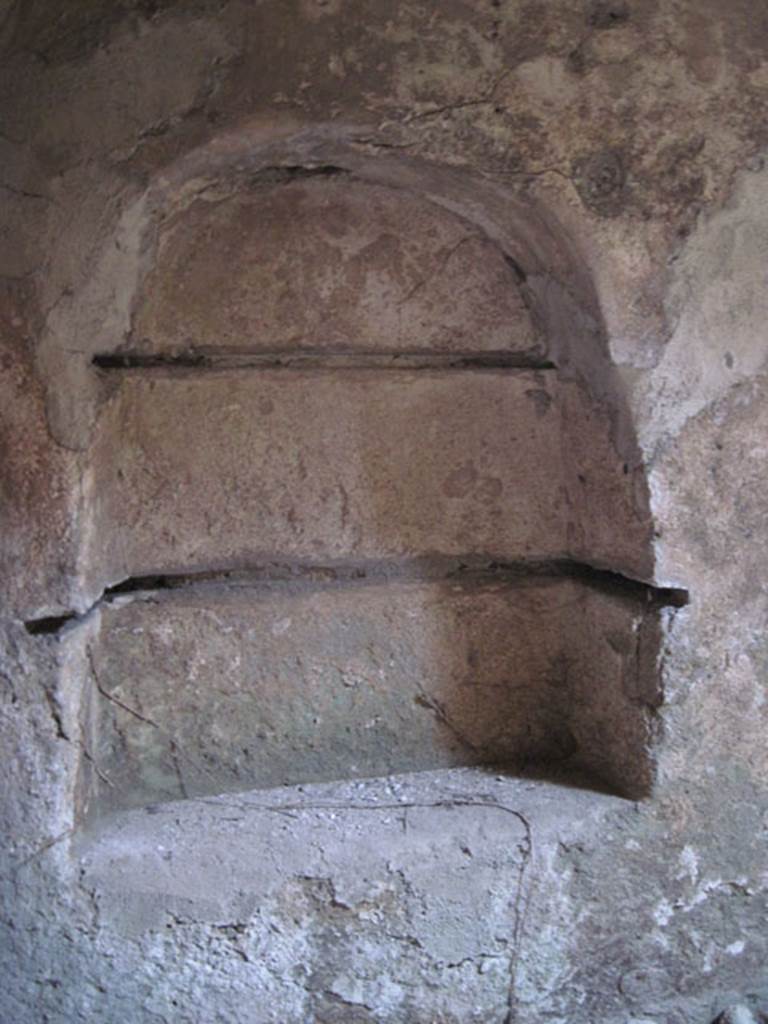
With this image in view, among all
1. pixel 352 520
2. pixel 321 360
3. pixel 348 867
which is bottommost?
pixel 348 867

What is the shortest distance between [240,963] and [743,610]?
1.14 meters

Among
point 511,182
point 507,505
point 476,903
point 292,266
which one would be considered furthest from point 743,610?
point 292,266

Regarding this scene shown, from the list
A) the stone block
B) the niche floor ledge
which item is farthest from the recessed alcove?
the niche floor ledge

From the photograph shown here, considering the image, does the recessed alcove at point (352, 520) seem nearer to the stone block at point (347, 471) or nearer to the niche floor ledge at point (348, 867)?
the stone block at point (347, 471)

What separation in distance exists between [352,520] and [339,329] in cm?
40

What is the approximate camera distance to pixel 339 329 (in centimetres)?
191

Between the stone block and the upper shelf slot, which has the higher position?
the upper shelf slot

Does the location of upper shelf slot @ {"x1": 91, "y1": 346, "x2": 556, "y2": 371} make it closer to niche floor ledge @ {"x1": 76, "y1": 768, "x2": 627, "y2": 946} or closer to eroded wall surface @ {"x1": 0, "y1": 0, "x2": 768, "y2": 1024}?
eroded wall surface @ {"x1": 0, "y1": 0, "x2": 768, "y2": 1024}

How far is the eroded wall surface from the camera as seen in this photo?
1.56 m

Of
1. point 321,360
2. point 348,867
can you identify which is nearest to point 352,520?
point 321,360

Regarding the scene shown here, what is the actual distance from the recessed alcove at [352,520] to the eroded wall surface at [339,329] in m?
0.04

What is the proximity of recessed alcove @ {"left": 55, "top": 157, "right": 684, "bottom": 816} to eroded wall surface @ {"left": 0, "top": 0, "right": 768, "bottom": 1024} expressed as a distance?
0.04 meters

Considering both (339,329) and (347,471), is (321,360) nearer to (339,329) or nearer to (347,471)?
(339,329)

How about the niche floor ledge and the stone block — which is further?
the stone block
